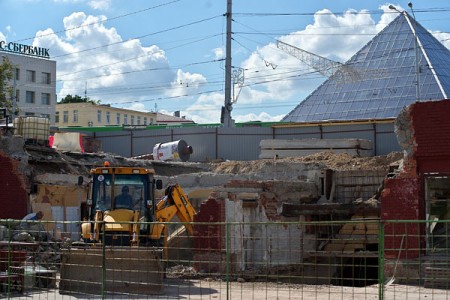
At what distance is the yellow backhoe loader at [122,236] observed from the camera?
14.6 metres

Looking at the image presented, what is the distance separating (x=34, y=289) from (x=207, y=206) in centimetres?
630

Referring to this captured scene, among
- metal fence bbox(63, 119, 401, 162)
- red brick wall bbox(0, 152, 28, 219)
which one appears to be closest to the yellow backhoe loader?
red brick wall bbox(0, 152, 28, 219)

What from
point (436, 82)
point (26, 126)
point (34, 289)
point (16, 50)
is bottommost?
point (34, 289)

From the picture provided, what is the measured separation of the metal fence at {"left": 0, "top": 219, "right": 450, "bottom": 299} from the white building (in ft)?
223

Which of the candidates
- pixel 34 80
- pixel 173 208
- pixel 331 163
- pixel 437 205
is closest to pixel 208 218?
pixel 173 208

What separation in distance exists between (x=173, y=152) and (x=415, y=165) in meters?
19.1

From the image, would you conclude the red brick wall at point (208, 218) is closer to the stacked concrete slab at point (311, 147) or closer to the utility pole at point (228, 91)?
the stacked concrete slab at point (311, 147)

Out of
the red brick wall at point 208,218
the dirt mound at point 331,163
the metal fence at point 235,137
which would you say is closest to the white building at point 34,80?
the metal fence at point 235,137

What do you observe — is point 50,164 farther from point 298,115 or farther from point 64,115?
point 64,115

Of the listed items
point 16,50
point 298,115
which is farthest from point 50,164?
point 16,50

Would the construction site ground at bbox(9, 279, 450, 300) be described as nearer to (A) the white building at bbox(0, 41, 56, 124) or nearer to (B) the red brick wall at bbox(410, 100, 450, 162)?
(B) the red brick wall at bbox(410, 100, 450, 162)

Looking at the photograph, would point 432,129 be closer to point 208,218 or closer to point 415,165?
point 415,165

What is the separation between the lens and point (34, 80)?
289 feet

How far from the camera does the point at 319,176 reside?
23484mm
